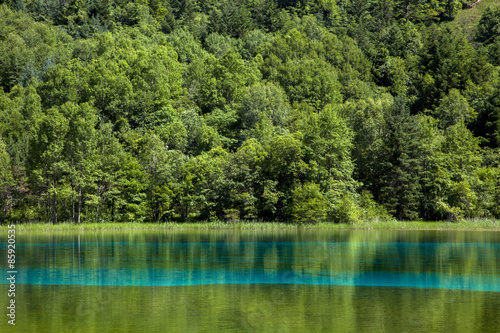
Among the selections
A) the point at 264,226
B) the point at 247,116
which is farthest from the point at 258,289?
the point at 247,116

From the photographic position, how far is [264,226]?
7075cm

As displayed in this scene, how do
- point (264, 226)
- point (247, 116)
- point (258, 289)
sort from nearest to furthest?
point (258, 289) < point (264, 226) < point (247, 116)

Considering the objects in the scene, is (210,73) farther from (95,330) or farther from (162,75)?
(95,330)

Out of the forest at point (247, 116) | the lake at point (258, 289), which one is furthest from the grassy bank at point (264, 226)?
the lake at point (258, 289)

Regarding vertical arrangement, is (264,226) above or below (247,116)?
below

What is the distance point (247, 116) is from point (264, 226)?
3517cm

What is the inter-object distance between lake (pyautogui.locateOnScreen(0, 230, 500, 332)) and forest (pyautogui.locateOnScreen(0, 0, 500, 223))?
32868mm

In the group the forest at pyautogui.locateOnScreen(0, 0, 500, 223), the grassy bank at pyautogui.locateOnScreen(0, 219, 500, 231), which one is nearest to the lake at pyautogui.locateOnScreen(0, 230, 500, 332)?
the grassy bank at pyautogui.locateOnScreen(0, 219, 500, 231)

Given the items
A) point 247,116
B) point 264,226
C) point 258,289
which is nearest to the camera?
point 258,289

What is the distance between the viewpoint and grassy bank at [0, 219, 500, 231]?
221 ft

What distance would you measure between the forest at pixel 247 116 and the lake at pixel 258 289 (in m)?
32.9

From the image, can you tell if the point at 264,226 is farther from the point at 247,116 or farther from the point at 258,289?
the point at 258,289

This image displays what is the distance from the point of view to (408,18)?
162625mm

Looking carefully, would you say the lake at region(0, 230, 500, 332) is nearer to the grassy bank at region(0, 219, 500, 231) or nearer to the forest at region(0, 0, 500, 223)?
the grassy bank at region(0, 219, 500, 231)
